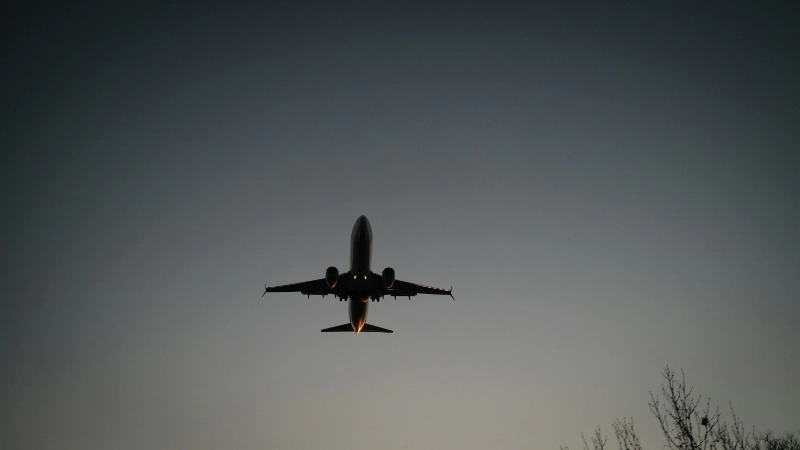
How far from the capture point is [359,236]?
33.2 metres

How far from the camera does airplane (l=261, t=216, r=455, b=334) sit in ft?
111

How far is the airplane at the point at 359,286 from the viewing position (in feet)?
111

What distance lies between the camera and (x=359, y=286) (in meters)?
35.2

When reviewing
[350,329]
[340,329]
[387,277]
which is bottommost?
[350,329]

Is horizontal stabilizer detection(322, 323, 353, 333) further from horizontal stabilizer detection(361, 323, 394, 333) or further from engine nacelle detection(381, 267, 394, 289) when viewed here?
engine nacelle detection(381, 267, 394, 289)

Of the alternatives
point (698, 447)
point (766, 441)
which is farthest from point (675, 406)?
point (766, 441)

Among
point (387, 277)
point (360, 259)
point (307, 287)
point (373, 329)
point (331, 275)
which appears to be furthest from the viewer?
point (373, 329)

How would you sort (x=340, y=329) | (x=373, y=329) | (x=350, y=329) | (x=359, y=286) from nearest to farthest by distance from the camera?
1. (x=359, y=286)
2. (x=350, y=329)
3. (x=340, y=329)
4. (x=373, y=329)

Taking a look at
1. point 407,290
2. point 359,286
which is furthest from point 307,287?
point 407,290

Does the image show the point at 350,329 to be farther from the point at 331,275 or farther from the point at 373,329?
the point at 331,275

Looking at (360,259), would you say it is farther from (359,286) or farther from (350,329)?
(350,329)

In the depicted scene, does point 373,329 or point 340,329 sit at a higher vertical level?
point 373,329

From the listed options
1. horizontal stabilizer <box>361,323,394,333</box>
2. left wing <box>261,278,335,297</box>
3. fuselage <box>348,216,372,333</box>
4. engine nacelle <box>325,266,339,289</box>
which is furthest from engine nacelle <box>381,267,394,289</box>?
horizontal stabilizer <box>361,323,394,333</box>

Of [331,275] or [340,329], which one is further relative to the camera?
[340,329]
